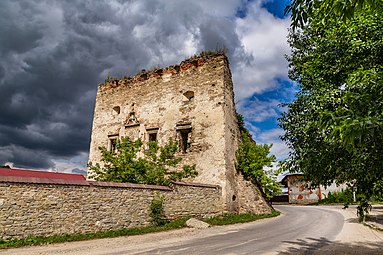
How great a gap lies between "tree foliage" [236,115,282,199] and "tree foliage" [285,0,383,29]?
13078 mm

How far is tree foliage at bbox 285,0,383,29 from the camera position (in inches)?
100

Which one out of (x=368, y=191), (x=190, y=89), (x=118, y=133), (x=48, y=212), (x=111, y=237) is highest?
(x=190, y=89)

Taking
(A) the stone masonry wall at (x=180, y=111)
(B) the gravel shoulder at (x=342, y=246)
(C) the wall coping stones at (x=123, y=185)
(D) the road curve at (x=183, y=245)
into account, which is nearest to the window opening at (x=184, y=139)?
(A) the stone masonry wall at (x=180, y=111)

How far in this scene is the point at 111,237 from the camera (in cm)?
904

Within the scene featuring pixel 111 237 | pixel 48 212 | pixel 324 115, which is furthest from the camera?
pixel 111 237

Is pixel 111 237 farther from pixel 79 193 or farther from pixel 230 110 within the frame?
pixel 230 110

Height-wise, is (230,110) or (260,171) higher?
(230,110)

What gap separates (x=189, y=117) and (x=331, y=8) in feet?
47.3

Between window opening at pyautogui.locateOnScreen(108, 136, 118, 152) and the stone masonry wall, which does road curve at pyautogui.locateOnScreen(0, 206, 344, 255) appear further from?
window opening at pyautogui.locateOnScreen(108, 136, 118, 152)

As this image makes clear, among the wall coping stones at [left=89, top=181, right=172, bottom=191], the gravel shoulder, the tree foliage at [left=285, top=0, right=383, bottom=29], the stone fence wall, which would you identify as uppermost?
the tree foliage at [left=285, top=0, right=383, bottom=29]

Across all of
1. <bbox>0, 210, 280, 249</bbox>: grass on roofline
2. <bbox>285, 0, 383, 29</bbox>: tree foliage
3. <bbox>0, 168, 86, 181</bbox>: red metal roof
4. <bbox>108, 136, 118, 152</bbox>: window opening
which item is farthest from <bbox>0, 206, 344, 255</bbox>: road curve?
<bbox>108, 136, 118, 152</bbox>: window opening

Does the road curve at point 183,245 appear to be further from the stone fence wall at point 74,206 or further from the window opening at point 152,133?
the window opening at point 152,133

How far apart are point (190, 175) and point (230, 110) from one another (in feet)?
15.3

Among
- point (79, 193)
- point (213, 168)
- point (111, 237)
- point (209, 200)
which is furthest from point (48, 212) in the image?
point (213, 168)
